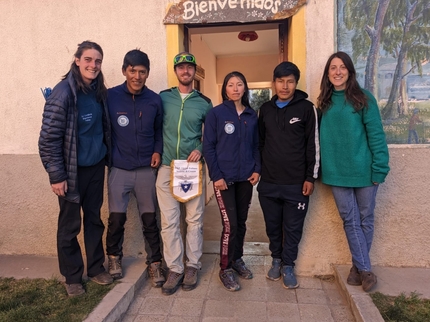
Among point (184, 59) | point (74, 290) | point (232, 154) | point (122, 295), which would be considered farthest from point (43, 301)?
point (184, 59)

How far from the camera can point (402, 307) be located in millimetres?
2740

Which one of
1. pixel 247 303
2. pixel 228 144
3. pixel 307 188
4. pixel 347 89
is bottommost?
pixel 247 303

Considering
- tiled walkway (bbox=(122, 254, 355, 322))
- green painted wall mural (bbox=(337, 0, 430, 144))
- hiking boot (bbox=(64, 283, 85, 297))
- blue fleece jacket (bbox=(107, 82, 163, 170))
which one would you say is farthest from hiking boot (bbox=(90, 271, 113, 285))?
green painted wall mural (bbox=(337, 0, 430, 144))

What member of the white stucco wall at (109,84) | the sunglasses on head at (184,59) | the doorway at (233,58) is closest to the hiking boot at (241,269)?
the white stucco wall at (109,84)

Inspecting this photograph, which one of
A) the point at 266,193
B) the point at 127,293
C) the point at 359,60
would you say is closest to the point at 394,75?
the point at 359,60

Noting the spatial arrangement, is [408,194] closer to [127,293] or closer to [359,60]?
[359,60]

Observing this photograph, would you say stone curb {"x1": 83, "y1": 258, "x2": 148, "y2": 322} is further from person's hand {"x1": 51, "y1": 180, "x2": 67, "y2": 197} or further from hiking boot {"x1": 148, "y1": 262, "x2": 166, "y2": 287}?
person's hand {"x1": 51, "y1": 180, "x2": 67, "y2": 197}

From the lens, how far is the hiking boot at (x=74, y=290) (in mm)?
2967

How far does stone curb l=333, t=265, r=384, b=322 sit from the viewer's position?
8.58ft

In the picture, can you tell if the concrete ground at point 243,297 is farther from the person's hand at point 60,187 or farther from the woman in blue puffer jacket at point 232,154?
the person's hand at point 60,187

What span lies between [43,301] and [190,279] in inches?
49.3

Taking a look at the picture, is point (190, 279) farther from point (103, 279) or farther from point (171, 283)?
point (103, 279)

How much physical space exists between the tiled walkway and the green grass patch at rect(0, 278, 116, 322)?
14.0 inches

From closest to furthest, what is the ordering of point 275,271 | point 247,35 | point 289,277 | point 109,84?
point 289,277 → point 275,271 → point 109,84 → point 247,35
